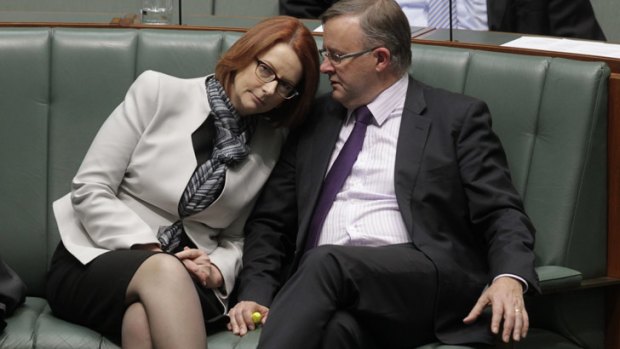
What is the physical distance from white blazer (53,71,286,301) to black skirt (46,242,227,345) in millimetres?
51

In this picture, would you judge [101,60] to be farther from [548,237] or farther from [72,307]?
[548,237]

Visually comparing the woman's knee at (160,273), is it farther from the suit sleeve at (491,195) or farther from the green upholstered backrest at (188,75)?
the suit sleeve at (491,195)

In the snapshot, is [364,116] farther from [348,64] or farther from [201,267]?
[201,267]

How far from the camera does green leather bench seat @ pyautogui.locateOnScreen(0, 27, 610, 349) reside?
2691mm

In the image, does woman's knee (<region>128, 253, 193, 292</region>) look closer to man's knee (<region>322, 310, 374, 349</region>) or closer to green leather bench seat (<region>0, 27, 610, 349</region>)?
green leather bench seat (<region>0, 27, 610, 349</region>)

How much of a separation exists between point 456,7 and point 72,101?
145 centimetres

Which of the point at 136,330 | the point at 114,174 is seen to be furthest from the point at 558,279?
the point at 114,174

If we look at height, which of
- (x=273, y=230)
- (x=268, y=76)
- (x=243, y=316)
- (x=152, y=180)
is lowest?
(x=243, y=316)

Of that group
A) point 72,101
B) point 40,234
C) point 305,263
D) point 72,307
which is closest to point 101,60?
point 72,101

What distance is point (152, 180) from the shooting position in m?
2.69

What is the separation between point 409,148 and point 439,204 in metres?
0.15

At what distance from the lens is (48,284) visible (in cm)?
266

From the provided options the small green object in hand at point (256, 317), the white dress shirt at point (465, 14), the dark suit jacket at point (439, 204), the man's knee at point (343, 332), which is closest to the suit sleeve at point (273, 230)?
the dark suit jacket at point (439, 204)

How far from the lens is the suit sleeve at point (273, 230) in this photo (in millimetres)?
2686
